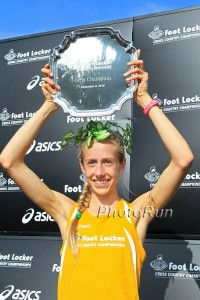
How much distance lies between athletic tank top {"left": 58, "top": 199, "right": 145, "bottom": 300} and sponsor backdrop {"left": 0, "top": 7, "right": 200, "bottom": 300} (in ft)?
2.96

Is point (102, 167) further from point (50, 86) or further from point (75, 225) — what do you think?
point (50, 86)

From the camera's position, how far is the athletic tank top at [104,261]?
200cm

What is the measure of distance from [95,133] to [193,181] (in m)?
1.05

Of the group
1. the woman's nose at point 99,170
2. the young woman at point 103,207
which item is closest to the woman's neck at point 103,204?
the young woman at point 103,207

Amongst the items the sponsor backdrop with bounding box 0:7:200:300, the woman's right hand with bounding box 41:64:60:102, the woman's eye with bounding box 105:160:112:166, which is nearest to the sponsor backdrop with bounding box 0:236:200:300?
the sponsor backdrop with bounding box 0:7:200:300

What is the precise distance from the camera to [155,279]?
→ 2947 millimetres

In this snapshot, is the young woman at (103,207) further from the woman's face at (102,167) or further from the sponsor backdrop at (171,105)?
the sponsor backdrop at (171,105)

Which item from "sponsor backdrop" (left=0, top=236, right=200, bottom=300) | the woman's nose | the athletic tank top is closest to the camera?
the athletic tank top

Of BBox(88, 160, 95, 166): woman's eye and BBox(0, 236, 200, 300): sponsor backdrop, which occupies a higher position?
BBox(88, 160, 95, 166): woman's eye

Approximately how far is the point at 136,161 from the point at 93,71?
107 cm

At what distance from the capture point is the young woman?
2020 millimetres

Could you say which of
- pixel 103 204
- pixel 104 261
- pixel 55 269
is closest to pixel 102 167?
pixel 103 204

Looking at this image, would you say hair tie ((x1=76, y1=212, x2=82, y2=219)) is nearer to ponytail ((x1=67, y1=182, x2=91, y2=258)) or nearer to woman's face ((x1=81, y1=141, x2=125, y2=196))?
ponytail ((x1=67, y1=182, x2=91, y2=258))

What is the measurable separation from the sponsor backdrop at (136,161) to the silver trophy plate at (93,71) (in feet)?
3.28
